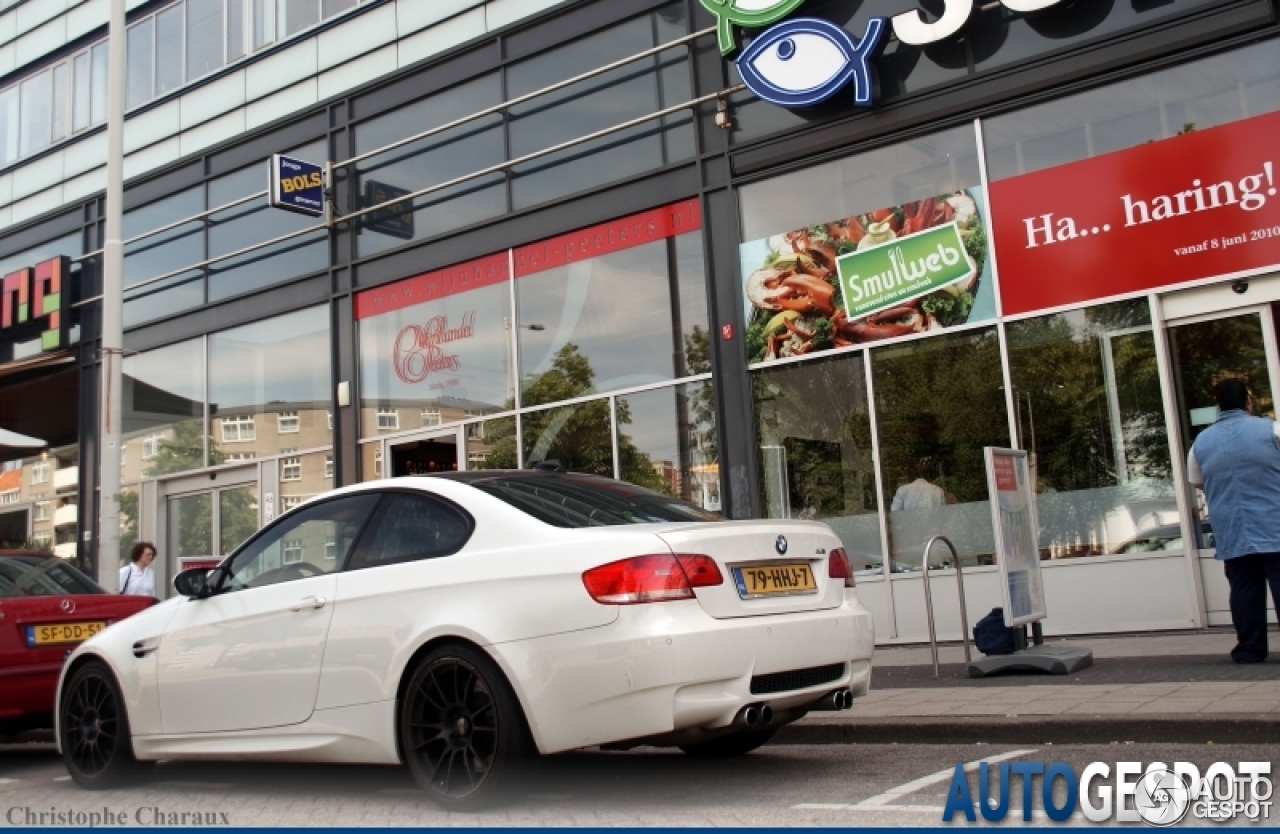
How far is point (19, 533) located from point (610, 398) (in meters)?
11.6

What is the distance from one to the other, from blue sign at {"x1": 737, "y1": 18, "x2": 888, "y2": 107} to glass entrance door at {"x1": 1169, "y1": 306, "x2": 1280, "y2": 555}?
3.62 metres

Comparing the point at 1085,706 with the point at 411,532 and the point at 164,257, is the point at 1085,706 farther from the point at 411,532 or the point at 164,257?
the point at 164,257

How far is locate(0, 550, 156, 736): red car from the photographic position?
7961mm

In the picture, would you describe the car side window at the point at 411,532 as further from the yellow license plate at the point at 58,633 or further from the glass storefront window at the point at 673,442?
the glass storefront window at the point at 673,442

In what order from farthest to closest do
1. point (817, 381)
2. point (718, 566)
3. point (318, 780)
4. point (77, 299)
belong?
1. point (77, 299)
2. point (817, 381)
3. point (318, 780)
4. point (718, 566)

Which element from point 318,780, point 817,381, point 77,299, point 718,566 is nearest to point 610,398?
point 817,381

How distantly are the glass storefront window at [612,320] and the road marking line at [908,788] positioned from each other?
7531mm

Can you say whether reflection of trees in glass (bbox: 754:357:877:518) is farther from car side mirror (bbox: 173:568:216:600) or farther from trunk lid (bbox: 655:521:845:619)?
car side mirror (bbox: 173:568:216:600)

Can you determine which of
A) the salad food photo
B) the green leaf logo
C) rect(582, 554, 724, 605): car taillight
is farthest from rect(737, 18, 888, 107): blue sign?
rect(582, 554, 724, 605): car taillight

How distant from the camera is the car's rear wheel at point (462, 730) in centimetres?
506

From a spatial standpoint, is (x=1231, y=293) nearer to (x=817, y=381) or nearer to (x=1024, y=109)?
(x=1024, y=109)

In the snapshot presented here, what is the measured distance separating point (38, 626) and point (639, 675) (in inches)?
200

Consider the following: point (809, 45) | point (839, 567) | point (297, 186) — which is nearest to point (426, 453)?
point (297, 186)

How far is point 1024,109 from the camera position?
11.1 metres
